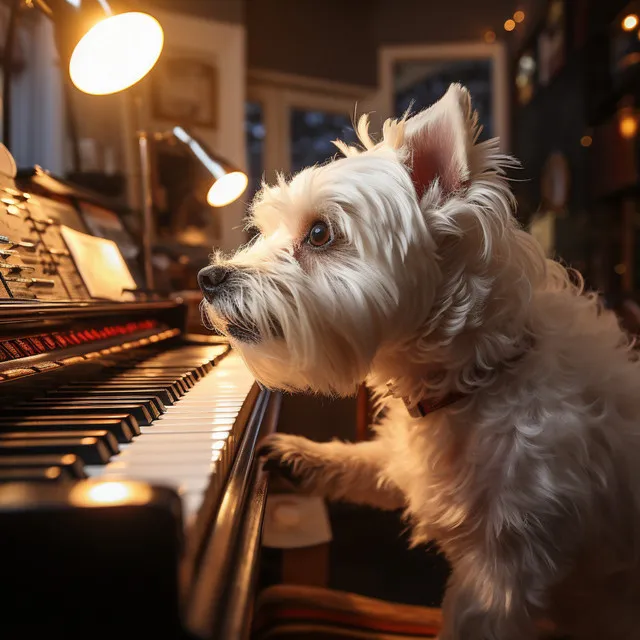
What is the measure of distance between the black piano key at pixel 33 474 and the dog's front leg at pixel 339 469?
63cm

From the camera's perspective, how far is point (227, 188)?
1705 millimetres

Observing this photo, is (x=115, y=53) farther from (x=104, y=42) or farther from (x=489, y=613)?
(x=489, y=613)

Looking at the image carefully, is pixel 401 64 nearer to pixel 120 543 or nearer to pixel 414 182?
pixel 414 182

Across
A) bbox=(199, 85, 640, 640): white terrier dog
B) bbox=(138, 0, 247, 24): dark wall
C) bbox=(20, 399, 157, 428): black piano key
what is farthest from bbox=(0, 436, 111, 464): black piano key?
bbox=(138, 0, 247, 24): dark wall

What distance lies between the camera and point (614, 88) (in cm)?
310

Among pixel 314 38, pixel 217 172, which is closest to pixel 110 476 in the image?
pixel 217 172

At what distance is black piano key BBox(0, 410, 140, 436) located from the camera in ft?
1.98

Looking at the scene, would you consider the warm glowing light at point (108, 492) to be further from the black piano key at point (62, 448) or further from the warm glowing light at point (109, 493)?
the black piano key at point (62, 448)

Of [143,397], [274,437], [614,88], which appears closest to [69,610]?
[143,397]

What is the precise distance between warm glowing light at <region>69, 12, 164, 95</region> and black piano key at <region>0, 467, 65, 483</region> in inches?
35.4

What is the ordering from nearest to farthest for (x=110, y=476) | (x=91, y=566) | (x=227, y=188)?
(x=91, y=566) < (x=110, y=476) < (x=227, y=188)

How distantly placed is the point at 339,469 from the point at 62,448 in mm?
688

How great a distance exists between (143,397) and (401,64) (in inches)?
172

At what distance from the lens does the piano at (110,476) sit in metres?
0.34
